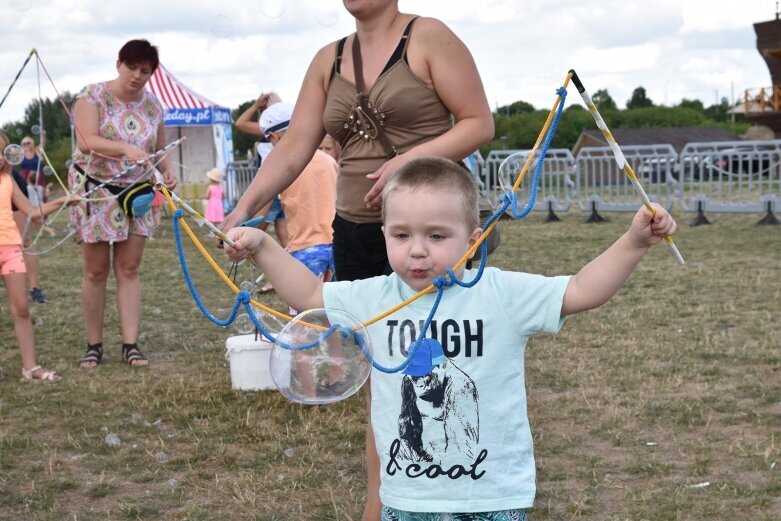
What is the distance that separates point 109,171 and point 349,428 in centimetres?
246

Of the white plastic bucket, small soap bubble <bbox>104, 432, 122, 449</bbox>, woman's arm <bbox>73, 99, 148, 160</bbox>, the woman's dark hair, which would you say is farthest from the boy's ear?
the woman's dark hair

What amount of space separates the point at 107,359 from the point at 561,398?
321 cm

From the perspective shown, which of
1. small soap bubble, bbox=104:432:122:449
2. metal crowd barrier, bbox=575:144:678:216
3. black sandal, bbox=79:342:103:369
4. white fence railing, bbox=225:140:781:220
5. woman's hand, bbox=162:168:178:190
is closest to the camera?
small soap bubble, bbox=104:432:122:449

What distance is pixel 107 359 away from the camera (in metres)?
6.92

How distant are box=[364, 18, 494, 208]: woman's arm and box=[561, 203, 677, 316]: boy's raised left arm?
2.66ft

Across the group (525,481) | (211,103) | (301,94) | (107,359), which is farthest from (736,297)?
(211,103)

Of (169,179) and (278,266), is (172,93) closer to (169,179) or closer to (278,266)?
(169,179)

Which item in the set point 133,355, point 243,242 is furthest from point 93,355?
point 243,242

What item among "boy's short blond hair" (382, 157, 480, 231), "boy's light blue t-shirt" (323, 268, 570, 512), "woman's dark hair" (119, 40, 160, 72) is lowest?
"boy's light blue t-shirt" (323, 268, 570, 512)

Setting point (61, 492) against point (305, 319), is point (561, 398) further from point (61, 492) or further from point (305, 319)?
point (305, 319)

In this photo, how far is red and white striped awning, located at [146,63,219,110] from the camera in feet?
77.8

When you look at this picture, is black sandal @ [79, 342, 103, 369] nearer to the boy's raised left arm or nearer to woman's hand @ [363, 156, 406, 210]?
woman's hand @ [363, 156, 406, 210]

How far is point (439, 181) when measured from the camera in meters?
2.42

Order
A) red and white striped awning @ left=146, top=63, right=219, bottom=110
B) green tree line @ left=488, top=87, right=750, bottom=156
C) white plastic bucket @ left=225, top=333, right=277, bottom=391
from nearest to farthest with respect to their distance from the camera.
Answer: white plastic bucket @ left=225, top=333, right=277, bottom=391
red and white striped awning @ left=146, top=63, right=219, bottom=110
green tree line @ left=488, top=87, right=750, bottom=156
